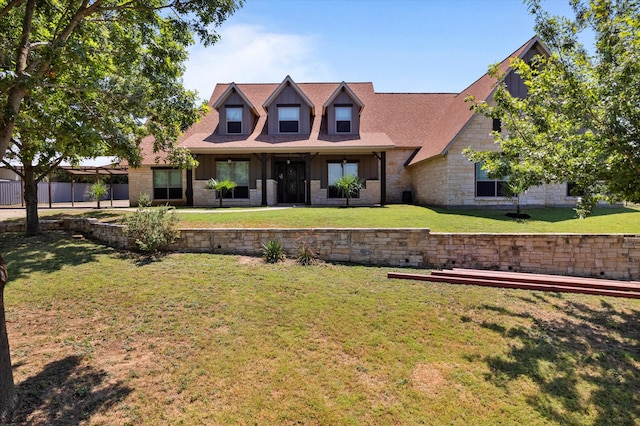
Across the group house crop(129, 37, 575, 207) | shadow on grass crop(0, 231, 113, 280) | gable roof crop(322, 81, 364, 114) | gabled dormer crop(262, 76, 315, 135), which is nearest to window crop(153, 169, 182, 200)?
house crop(129, 37, 575, 207)

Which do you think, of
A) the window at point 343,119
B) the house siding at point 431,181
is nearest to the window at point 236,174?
the window at point 343,119

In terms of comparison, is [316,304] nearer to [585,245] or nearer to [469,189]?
[585,245]

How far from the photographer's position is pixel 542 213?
1459 centimetres

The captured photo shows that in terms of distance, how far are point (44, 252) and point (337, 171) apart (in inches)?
561

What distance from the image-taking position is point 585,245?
937 cm

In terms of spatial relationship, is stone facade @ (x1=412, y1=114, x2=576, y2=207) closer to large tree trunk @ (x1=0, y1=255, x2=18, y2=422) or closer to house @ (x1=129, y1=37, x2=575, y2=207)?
house @ (x1=129, y1=37, x2=575, y2=207)

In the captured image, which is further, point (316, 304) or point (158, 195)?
point (158, 195)

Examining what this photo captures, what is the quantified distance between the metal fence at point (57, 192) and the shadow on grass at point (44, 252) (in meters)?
13.2

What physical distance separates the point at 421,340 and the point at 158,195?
60.7 feet

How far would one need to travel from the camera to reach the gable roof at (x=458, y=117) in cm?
1553

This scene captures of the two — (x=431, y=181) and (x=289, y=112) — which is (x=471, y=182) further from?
(x=289, y=112)

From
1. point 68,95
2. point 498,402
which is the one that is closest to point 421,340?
point 498,402

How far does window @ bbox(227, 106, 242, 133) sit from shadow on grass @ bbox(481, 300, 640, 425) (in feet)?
55.8

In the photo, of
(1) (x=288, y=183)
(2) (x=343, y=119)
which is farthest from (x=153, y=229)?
(2) (x=343, y=119)
